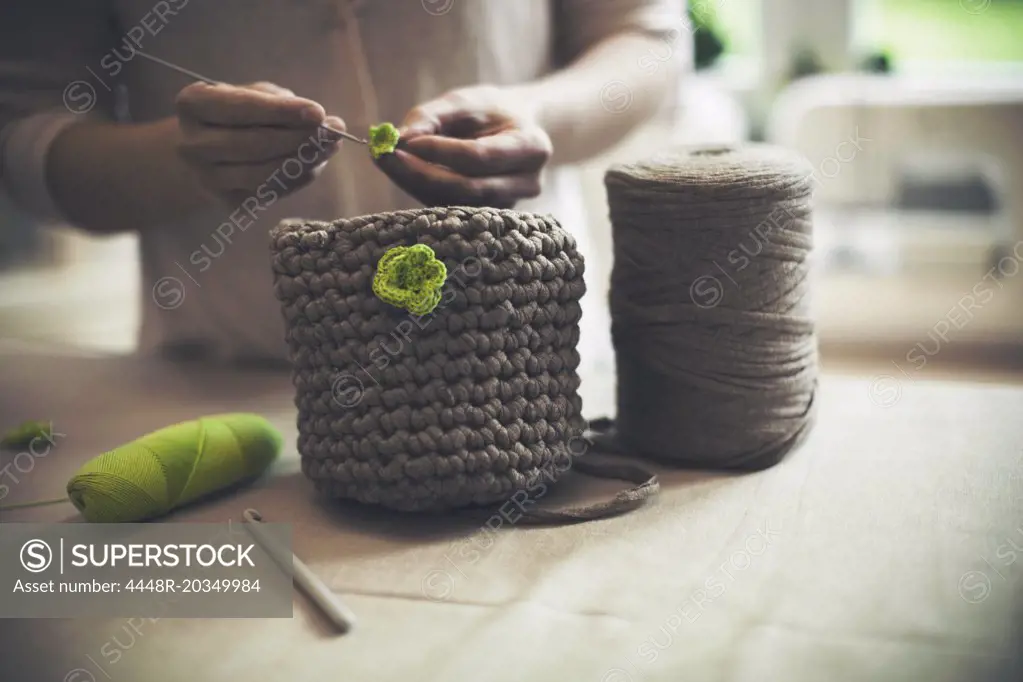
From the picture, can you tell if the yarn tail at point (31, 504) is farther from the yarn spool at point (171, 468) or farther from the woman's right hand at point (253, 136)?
the woman's right hand at point (253, 136)

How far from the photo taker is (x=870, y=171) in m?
1.58

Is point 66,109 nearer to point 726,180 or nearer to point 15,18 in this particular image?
point 15,18

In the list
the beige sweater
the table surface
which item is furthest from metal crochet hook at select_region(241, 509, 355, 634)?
the beige sweater

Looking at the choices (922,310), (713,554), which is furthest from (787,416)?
(922,310)

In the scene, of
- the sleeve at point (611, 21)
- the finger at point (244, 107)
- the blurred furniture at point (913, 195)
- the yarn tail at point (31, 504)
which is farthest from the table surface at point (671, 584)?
the blurred furniture at point (913, 195)

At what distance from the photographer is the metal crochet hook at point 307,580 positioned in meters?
0.49

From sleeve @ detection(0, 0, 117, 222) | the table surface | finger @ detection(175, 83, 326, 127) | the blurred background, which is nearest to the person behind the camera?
the table surface

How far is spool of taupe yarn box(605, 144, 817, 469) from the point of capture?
0.65 meters

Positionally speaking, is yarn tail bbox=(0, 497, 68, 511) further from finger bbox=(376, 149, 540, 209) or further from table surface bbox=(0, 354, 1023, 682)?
finger bbox=(376, 149, 540, 209)

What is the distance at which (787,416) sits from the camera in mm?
690

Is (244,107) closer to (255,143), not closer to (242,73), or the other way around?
(255,143)

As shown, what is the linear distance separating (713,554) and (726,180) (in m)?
0.26

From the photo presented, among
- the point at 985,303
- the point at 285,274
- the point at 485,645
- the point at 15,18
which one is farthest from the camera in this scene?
the point at 985,303

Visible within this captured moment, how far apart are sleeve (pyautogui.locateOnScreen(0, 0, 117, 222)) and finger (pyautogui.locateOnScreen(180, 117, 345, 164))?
0.23 meters
